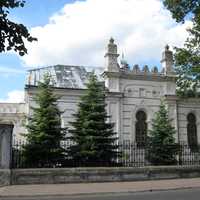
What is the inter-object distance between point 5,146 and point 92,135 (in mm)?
6485

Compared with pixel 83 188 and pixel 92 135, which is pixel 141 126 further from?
pixel 83 188

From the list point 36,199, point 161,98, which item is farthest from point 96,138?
point 161,98

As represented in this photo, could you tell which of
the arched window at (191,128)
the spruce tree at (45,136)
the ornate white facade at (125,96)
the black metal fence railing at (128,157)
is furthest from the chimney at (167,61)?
the spruce tree at (45,136)

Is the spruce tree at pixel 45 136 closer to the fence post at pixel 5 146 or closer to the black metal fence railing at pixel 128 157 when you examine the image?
the black metal fence railing at pixel 128 157

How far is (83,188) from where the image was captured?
16.0 metres

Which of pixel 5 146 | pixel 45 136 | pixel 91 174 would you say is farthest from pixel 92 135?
pixel 5 146

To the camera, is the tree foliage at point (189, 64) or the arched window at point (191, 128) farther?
the arched window at point (191, 128)

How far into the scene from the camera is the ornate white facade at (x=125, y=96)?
109ft

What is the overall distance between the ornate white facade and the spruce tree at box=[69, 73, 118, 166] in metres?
9.28

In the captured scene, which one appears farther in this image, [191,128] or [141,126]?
[191,128]

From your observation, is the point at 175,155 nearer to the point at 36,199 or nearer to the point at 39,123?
the point at 39,123

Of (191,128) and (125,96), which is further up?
(125,96)

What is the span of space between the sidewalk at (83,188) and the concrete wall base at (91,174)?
632mm

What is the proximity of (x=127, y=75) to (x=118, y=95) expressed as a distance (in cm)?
205
